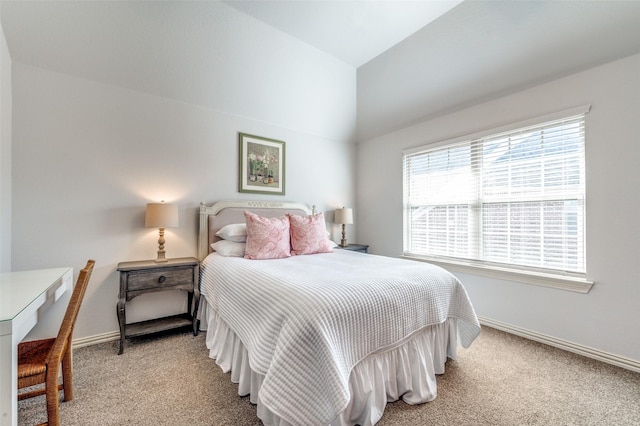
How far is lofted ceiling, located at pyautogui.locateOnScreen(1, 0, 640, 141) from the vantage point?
1980 millimetres

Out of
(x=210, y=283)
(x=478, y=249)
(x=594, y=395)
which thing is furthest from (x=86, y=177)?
(x=594, y=395)

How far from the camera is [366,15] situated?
2.33 meters

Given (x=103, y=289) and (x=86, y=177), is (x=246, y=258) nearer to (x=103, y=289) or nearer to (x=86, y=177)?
(x=103, y=289)

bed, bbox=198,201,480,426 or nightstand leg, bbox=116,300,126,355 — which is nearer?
→ bed, bbox=198,201,480,426

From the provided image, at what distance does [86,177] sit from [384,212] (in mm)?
3570

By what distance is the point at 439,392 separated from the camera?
5.62 ft

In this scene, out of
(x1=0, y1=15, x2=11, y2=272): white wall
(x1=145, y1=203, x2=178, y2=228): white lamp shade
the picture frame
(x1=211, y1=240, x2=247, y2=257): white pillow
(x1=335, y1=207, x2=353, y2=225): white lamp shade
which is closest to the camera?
(x1=0, y1=15, x2=11, y2=272): white wall

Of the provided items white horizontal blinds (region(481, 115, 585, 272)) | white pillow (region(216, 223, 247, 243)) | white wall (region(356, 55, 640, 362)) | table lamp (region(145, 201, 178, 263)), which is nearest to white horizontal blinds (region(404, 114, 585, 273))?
white horizontal blinds (region(481, 115, 585, 272))

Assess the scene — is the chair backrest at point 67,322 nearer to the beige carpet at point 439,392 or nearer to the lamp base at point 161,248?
the beige carpet at point 439,392

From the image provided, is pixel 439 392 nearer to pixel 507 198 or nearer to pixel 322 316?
pixel 322 316

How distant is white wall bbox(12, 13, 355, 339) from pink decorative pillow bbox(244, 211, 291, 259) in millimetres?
753

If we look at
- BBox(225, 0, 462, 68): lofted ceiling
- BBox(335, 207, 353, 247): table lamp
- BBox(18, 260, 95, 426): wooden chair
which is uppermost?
BBox(225, 0, 462, 68): lofted ceiling

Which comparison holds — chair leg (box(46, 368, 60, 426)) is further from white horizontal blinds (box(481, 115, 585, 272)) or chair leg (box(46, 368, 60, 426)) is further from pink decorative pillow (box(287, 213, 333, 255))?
white horizontal blinds (box(481, 115, 585, 272))

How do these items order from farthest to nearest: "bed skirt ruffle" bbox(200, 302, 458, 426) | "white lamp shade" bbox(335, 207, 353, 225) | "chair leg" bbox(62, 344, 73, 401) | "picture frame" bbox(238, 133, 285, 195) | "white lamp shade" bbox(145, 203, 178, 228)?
"white lamp shade" bbox(335, 207, 353, 225) < "picture frame" bbox(238, 133, 285, 195) < "white lamp shade" bbox(145, 203, 178, 228) < "chair leg" bbox(62, 344, 73, 401) < "bed skirt ruffle" bbox(200, 302, 458, 426)
